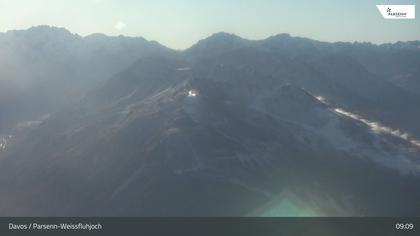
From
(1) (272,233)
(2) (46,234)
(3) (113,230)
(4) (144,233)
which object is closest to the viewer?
(2) (46,234)

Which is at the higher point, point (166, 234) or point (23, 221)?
point (23, 221)

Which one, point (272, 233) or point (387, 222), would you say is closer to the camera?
point (387, 222)

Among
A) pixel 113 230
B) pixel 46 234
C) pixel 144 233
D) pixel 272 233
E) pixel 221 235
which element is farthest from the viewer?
pixel 272 233

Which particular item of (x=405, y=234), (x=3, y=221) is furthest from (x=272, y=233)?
(x=3, y=221)

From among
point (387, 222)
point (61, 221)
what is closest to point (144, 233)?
point (61, 221)

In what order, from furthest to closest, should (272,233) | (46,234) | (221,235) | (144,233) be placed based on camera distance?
(272,233), (144,233), (221,235), (46,234)

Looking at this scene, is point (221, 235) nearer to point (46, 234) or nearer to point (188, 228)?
point (188, 228)

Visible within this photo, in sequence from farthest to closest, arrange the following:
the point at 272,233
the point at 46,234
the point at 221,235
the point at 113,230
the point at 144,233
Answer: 1. the point at 272,233
2. the point at 144,233
3. the point at 221,235
4. the point at 113,230
5. the point at 46,234

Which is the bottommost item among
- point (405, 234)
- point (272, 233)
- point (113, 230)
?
point (272, 233)

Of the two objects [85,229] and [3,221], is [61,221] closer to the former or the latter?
[85,229]
